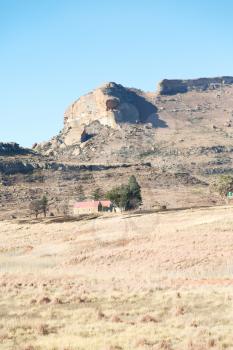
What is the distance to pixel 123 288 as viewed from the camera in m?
31.9

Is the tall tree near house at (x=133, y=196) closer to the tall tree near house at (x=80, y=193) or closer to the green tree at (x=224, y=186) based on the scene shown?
the green tree at (x=224, y=186)

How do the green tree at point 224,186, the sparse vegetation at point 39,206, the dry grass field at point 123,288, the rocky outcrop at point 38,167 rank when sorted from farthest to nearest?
the rocky outcrop at point 38,167, the green tree at point 224,186, the sparse vegetation at point 39,206, the dry grass field at point 123,288

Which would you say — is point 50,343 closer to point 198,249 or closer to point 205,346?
point 205,346

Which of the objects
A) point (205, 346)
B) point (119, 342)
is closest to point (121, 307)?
point (119, 342)

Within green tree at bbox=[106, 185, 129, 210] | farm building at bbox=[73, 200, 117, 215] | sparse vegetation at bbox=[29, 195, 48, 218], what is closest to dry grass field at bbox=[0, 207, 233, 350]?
green tree at bbox=[106, 185, 129, 210]

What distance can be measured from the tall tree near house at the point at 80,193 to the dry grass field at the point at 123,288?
218 ft

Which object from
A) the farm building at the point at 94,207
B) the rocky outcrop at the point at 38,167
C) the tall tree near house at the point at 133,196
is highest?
the rocky outcrop at the point at 38,167

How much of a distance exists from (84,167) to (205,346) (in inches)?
6547

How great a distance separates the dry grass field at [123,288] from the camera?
1930cm

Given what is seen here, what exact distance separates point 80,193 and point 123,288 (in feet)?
360

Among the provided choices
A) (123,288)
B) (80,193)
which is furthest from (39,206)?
(123,288)

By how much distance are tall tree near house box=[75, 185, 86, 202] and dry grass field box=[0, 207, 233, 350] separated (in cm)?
6654

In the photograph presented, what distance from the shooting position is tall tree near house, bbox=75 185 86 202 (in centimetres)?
13501

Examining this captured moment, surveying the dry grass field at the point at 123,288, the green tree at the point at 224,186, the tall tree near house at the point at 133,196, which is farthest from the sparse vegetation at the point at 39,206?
the dry grass field at the point at 123,288
